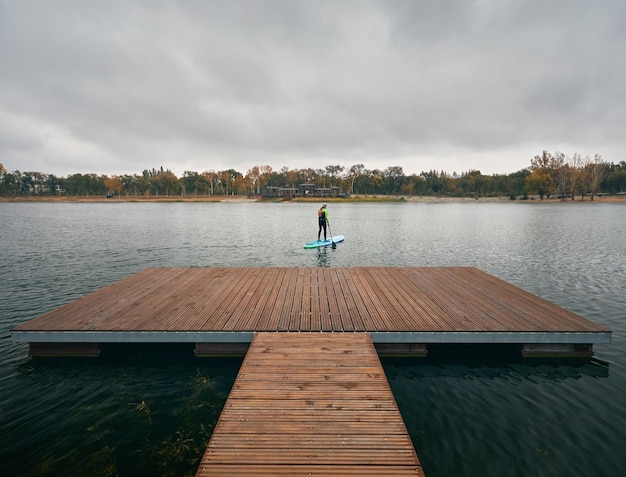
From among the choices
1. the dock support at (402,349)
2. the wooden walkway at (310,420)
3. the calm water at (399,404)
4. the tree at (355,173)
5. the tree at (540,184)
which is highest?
the tree at (355,173)

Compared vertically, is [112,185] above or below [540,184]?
above

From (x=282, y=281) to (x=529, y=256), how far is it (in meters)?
17.1

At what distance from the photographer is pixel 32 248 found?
22.3 m

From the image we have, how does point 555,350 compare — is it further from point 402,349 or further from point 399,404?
point 399,404

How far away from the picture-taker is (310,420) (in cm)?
413

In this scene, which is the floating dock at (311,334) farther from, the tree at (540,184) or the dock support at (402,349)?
the tree at (540,184)

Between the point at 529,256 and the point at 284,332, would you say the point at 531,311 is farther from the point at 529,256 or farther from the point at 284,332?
the point at 529,256

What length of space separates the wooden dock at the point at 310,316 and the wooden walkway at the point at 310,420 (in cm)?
130

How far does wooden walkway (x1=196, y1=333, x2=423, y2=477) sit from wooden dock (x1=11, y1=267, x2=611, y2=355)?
51.1 inches

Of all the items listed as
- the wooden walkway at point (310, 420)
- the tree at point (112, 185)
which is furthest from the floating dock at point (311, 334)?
the tree at point (112, 185)

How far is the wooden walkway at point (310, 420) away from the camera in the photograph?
340cm

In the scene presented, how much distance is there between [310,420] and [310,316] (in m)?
3.56

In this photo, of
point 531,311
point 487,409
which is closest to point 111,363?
point 487,409

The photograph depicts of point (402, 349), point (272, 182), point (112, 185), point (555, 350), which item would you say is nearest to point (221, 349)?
point (402, 349)
